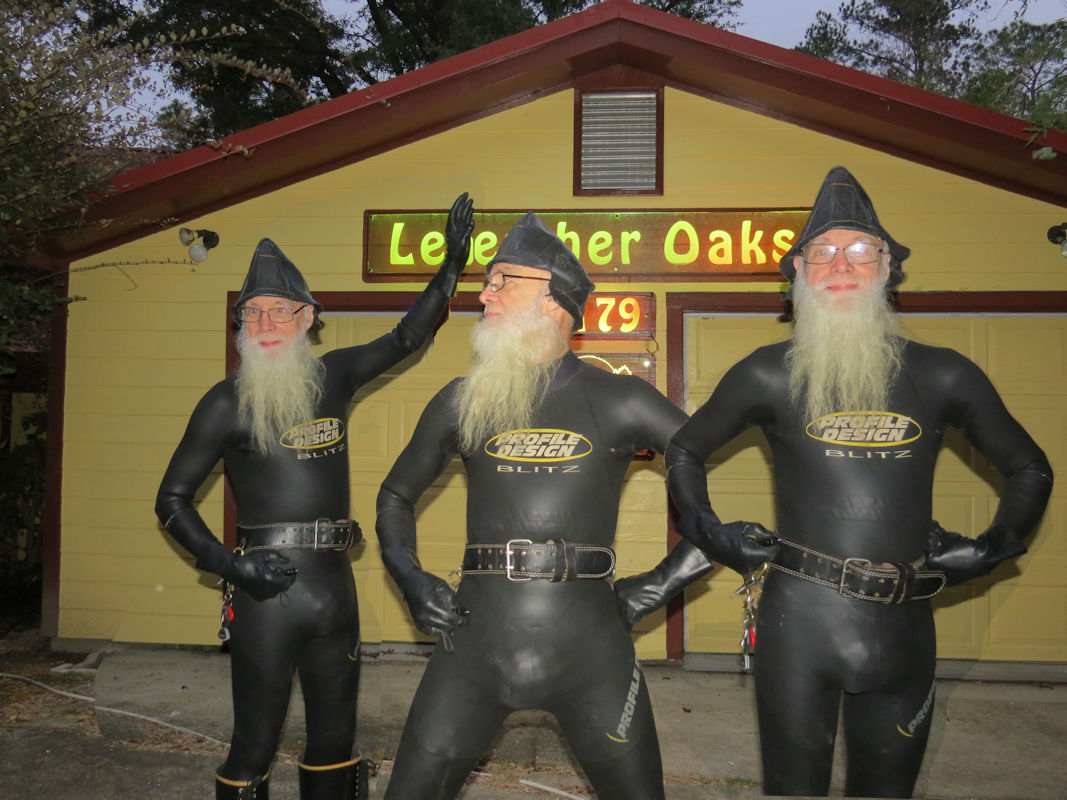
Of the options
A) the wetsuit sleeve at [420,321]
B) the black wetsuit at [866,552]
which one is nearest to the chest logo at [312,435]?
the wetsuit sleeve at [420,321]

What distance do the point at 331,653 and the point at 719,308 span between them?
4.21 metres

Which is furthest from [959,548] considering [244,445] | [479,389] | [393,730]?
[393,730]

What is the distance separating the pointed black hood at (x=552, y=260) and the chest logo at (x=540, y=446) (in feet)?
1.52

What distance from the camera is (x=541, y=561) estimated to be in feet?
8.98

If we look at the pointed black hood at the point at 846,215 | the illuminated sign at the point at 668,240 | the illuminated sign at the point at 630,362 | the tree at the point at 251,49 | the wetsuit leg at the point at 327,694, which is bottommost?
the wetsuit leg at the point at 327,694

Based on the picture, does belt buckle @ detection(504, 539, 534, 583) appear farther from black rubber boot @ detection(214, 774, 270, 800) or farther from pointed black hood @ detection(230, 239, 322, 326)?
pointed black hood @ detection(230, 239, 322, 326)

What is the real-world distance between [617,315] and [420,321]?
2.85m

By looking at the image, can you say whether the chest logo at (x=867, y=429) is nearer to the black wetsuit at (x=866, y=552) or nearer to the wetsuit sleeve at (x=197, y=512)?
the black wetsuit at (x=866, y=552)

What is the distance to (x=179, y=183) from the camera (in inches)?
261

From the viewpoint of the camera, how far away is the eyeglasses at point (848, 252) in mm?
3033

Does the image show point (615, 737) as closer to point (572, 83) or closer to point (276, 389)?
point (276, 389)

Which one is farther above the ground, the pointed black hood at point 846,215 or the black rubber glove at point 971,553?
the pointed black hood at point 846,215

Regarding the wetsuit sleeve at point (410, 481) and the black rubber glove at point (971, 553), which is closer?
the black rubber glove at point (971, 553)

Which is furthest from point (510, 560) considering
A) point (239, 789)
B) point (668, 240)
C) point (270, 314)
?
point (668, 240)
